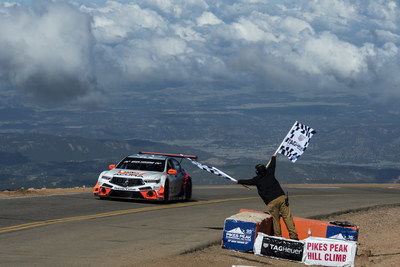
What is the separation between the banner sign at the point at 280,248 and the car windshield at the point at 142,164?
973 centimetres

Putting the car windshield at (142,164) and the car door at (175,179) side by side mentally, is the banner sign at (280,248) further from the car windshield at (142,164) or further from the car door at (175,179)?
the car windshield at (142,164)

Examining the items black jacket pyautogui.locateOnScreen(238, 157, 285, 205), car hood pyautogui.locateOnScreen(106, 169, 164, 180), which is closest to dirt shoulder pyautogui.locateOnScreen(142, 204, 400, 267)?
black jacket pyautogui.locateOnScreen(238, 157, 285, 205)

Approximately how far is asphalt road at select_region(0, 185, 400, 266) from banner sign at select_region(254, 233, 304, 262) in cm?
113

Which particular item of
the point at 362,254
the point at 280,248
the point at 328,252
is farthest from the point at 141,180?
the point at 328,252

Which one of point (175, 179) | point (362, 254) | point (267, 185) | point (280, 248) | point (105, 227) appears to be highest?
point (267, 185)

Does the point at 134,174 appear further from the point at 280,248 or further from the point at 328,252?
the point at 328,252

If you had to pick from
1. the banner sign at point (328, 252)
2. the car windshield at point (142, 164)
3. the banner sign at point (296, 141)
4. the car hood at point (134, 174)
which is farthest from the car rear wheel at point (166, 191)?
the banner sign at point (328, 252)

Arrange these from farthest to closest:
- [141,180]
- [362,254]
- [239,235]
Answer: [141,180]
[362,254]
[239,235]

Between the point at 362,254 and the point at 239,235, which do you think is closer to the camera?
the point at 239,235

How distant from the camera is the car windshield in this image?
22.4 meters

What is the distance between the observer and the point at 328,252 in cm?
1262

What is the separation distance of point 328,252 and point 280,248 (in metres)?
0.81

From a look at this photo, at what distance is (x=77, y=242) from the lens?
12.9 m

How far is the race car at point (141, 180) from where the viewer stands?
2153 centimetres
